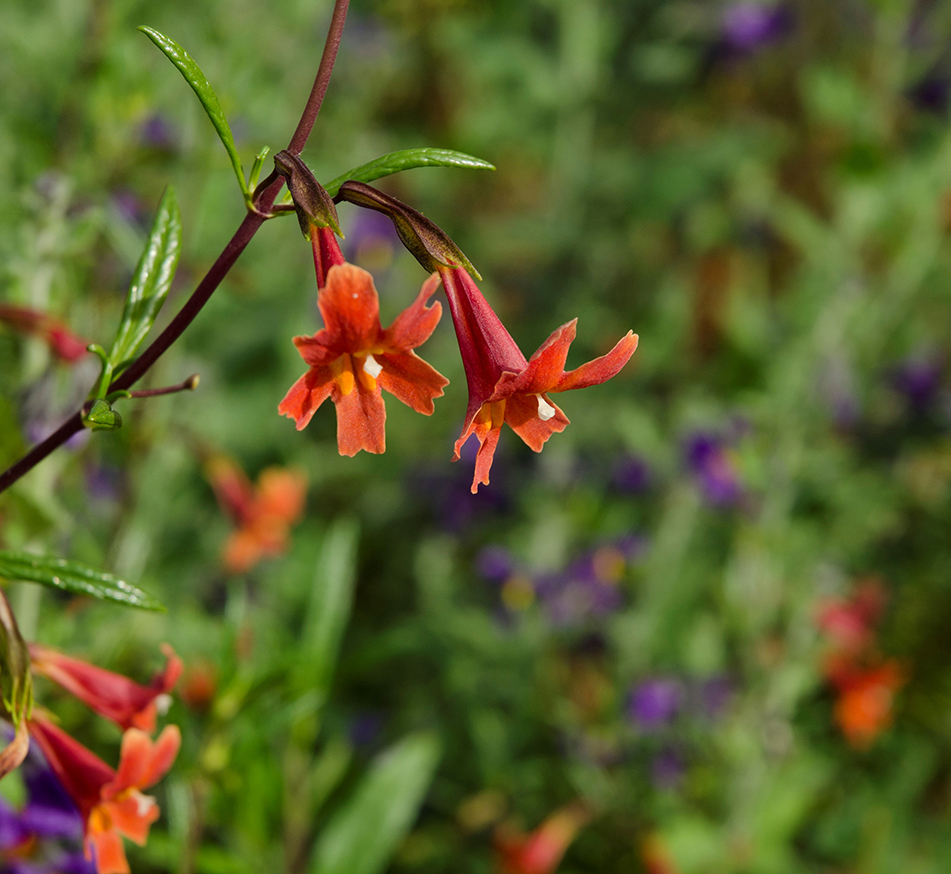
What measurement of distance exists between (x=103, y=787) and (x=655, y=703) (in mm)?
1389

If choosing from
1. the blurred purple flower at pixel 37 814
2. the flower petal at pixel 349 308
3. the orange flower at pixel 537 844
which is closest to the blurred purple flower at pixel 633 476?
the orange flower at pixel 537 844

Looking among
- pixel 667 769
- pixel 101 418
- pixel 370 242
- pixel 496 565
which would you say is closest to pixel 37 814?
pixel 101 418

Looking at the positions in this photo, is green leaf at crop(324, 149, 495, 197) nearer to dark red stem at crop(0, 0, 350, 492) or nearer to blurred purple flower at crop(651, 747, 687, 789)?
dark red stem at crop(0, 0, 350, 492)

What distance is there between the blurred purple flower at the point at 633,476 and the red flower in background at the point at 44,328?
1459mm

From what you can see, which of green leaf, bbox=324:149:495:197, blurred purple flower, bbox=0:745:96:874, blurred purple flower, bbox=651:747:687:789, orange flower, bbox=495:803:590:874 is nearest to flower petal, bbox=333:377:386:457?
green leaf, bbox=324:149:495:197

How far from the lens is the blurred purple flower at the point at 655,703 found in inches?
70.4

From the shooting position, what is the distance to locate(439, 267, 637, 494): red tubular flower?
1.59 feet

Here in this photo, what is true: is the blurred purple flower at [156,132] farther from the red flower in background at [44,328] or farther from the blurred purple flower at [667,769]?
the blurred purple flower at [667,769]

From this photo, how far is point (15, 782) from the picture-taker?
2.64ft

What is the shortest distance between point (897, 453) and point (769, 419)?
0.44m

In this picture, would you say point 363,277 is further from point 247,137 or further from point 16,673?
point 247,137

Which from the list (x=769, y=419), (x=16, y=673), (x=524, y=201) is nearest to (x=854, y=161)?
(x=769, y=419)

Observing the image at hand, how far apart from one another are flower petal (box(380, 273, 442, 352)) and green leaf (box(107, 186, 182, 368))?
15cm

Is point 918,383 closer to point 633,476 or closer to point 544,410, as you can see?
point 633,476
